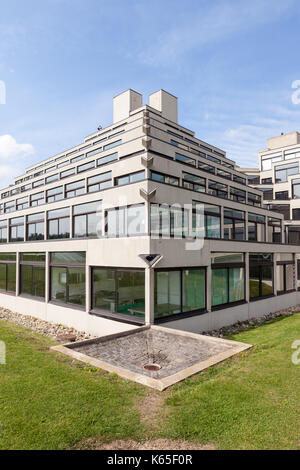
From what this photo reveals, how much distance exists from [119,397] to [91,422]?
1.15 m

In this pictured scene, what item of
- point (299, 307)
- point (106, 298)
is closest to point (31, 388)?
point (106, 298)

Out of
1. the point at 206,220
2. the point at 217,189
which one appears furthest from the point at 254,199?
the point at 206,220

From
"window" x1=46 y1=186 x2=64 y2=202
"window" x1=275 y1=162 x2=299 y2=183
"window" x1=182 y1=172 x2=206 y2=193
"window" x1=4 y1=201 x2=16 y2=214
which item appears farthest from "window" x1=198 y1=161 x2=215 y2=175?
"window" x1=4 y1=201 x2=16 y2=214

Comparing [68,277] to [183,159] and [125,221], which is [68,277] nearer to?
[125,221]

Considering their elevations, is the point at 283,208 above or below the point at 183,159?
below

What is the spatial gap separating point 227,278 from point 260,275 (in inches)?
209

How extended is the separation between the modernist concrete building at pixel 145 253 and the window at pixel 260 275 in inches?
3.1

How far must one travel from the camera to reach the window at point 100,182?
24.1m

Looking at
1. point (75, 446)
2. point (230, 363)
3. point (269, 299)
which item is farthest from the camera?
point (269, 299)

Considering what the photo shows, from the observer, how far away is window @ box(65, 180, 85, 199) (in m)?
28.2

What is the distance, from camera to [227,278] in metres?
20.0

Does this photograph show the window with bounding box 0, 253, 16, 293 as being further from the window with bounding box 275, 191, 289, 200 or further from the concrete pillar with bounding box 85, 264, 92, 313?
the window with bounding box 275, 191, 289, 200
